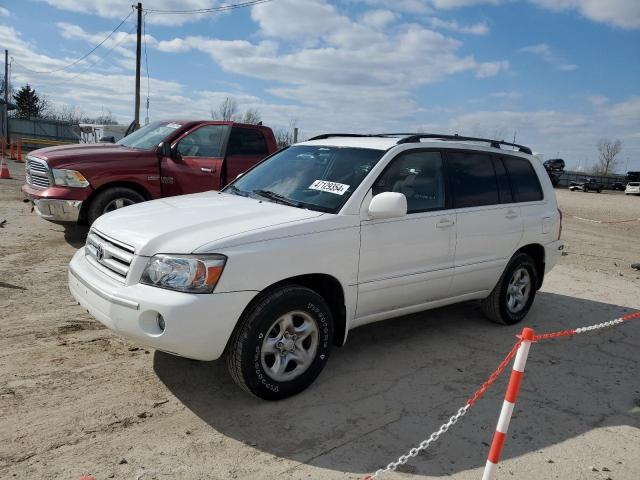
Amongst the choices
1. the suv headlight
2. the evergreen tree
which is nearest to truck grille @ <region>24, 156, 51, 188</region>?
the suv headlight

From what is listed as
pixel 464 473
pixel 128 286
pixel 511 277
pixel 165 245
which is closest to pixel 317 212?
pixel 165 245

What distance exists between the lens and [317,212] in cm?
395

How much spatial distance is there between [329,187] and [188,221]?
1.15 m

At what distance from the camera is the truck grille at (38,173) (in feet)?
24.8

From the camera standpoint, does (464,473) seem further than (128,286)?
No

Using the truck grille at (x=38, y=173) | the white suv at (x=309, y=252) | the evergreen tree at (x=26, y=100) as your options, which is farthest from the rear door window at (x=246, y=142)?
the evergreen tree at (x=26, y=100)

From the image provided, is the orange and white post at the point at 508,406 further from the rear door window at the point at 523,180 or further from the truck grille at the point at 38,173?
the truck grille at the point at 38,173

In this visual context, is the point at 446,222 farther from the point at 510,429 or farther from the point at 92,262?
the point at 92,262

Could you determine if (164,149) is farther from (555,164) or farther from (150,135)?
(555,164)

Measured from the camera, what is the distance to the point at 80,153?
305 inches

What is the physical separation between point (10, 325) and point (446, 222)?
395cm

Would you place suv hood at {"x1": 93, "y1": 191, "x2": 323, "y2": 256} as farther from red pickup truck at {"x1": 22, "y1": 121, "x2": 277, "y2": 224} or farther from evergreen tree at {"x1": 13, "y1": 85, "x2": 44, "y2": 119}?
evergreen tree at {"x1": 13, "y1": 85, "x2": 44, "y2": 119}

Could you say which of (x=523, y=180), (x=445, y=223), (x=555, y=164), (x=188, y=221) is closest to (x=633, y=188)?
(x=555, y=164)

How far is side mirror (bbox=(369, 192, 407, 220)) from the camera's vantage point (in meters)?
3.93
